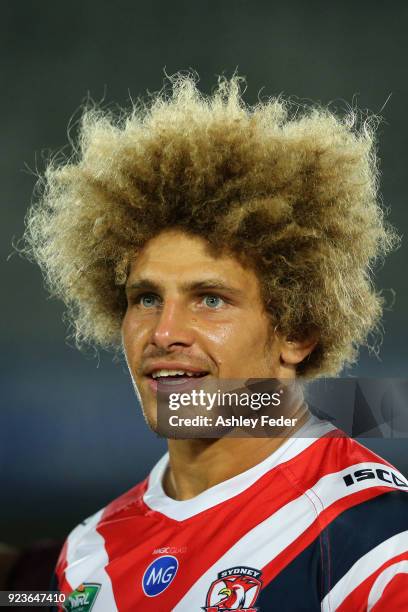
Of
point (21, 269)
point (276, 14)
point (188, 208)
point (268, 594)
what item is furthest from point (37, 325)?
point (268, 594)

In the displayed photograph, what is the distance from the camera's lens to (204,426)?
2352 millimetres

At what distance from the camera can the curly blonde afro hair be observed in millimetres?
2402

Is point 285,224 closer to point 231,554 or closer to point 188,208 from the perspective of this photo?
point 188,208

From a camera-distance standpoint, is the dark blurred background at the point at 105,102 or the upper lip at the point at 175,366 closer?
the upper lip at the point at 175,366

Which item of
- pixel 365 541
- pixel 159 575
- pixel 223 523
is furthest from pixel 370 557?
pixel 159 575

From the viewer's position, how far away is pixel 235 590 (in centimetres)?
204

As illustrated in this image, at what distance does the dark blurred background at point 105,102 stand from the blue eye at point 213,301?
3.46 metres

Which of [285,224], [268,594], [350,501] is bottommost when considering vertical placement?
[268,594]

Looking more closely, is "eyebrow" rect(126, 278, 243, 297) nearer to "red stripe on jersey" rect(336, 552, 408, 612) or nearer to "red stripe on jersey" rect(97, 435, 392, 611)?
"red stripe on jersey" rect(97, 435, 392, 611)

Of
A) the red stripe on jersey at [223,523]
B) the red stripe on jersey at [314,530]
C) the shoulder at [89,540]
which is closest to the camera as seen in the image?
the red stripe on jersey at [314,530]

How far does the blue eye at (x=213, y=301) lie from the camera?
2.30 meters

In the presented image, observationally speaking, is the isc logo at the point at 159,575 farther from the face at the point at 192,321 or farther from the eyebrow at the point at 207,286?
the eyebrow at the point at 207,286

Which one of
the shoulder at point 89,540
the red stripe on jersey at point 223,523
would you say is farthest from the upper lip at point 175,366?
the shoulder at point 89,540

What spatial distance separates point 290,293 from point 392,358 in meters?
3.81
